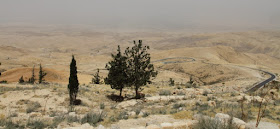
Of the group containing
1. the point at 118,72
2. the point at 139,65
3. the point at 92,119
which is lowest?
the point at 92,119

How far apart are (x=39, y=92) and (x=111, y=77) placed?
27.4 ft

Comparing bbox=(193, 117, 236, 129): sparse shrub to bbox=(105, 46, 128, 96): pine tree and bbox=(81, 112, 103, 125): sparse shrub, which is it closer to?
bbox=(81, 112, 103, 125): sparse shrub

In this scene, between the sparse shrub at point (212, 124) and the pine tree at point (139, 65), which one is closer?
the sparse shrub at point (212, 124)

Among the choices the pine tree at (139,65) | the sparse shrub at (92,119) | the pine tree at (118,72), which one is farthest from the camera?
the pine tree at (118,72)

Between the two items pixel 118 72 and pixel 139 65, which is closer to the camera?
pixel 139 65

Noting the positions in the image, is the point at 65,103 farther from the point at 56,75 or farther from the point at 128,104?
the point at 56,75

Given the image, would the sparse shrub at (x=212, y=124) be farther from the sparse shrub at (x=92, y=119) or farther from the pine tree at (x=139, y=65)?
the pine tree at (x=139, y=65)

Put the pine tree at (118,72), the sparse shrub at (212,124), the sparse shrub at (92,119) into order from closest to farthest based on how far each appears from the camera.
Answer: the sparse shrub at (212,124)
the sparse shrub at (92,119)
the pine tree at (118,72)

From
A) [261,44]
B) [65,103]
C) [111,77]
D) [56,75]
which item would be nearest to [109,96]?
[111,77]

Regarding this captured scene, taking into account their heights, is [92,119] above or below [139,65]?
below

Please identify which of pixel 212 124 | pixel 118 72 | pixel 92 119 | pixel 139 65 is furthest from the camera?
pixel 118 72

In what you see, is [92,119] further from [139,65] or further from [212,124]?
[139,65]

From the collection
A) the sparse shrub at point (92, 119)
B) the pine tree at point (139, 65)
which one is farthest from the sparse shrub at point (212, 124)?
the pine tree at point (139, 65)

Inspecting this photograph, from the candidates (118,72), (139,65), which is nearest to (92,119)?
(139,65)
